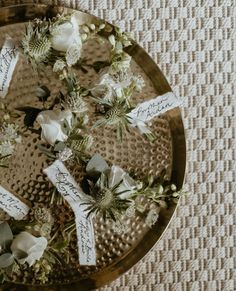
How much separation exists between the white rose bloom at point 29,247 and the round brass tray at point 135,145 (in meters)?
0.10

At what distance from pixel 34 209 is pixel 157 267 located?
0.23 m

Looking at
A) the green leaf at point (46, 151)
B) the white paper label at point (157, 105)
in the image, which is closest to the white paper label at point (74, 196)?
the green leaf at point (46, 151)

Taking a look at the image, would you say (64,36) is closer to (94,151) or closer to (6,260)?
(94,151)

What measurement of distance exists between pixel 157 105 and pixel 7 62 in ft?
0.71

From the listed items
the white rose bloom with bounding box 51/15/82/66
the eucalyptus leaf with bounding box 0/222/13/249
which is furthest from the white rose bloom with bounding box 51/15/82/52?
the eucalyptus leaf with bounding box 0/222/13/249

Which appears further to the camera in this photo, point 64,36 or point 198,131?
point 198,131

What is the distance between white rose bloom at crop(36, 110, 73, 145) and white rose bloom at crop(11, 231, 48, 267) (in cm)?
12

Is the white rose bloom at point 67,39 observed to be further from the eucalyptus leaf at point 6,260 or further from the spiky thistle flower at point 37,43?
the eucalyptus leaf at point 6,260

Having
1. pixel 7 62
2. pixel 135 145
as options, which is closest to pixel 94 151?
pixel 135 145

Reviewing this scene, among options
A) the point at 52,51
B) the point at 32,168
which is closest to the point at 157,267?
the point at 32,168

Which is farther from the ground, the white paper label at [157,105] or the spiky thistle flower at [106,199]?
the white paper label at [157,105]

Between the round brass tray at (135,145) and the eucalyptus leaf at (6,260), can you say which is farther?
the round brass tray at (135,145)

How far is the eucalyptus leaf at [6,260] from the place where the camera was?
2.35ft

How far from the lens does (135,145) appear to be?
2.76ft
